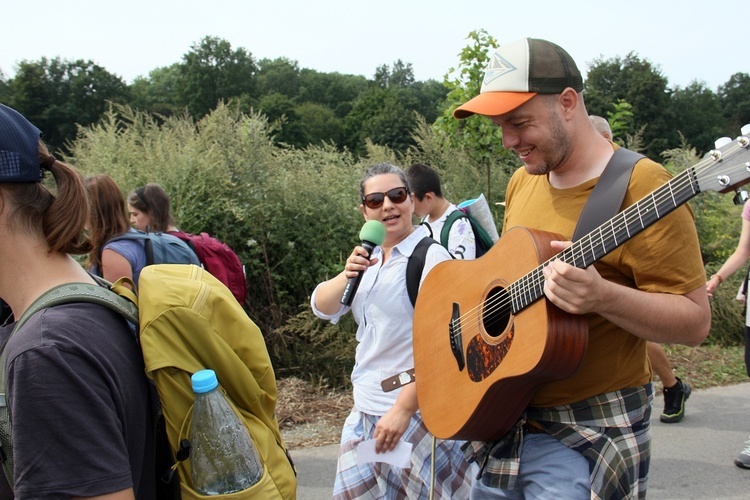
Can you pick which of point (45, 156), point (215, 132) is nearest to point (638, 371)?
point (45, 156)

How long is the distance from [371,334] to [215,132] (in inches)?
181

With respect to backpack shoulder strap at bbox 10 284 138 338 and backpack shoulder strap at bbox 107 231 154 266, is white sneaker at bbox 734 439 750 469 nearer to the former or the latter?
backpack shoulder strap at bbox 107 231 154 266

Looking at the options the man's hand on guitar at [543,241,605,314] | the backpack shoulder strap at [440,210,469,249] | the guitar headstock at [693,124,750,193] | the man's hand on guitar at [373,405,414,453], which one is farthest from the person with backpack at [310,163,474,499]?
the backpack shoulder strap at [440,210,469,249]

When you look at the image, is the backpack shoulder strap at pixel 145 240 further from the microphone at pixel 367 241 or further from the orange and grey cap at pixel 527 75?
the orange and grey cap at pixel 527 75

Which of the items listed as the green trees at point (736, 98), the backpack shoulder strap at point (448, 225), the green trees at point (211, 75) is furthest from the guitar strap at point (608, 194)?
the green trees at point (211, 75)

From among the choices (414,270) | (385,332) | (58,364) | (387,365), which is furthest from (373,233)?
(58,364)

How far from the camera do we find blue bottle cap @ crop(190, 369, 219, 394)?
130 centimetres

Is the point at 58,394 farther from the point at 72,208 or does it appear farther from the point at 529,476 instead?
the point at 529,476

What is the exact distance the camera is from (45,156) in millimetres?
1370

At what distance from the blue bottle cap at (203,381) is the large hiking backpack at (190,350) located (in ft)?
0.17

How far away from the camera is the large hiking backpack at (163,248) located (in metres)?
3.58

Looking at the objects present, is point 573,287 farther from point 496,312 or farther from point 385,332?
point 385,332

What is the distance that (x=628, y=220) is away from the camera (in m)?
1.50

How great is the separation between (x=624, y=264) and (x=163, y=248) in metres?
2.87
